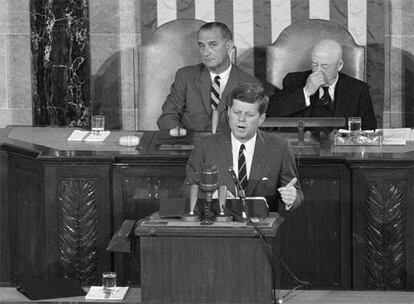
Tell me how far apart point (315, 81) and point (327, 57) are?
17cm

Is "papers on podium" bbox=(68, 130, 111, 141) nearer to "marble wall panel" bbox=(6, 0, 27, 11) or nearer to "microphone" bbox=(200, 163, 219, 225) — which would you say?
"marble wall panel" bbox=(6, 0, 27, 11)

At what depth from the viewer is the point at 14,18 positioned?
9.34 meters

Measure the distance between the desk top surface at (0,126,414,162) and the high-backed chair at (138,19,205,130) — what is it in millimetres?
659

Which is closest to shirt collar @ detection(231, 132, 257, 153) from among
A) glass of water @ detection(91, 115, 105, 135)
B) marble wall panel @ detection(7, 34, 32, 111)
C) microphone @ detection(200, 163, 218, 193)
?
microphone @ detection(200, 163, 218, 193)

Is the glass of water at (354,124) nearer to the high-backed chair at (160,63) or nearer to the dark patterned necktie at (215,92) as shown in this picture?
the dark patterned necktie at (215,92)

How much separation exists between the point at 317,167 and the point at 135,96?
2705 millimetres

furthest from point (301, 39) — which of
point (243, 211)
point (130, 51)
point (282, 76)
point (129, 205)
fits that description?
point (243, 211)

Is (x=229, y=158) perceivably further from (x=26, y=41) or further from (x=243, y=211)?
(x=26, y=41)

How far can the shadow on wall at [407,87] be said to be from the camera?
30.2ft

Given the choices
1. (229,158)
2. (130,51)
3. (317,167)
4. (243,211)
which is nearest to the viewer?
(243,211)

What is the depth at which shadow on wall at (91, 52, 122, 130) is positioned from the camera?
366 inches

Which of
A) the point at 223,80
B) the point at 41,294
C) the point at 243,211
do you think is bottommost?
the point at 41,294

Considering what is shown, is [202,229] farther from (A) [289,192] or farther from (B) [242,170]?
(B) [242,170]

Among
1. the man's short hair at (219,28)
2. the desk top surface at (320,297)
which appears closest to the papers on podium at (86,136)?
the man's short hair at (219,28)
